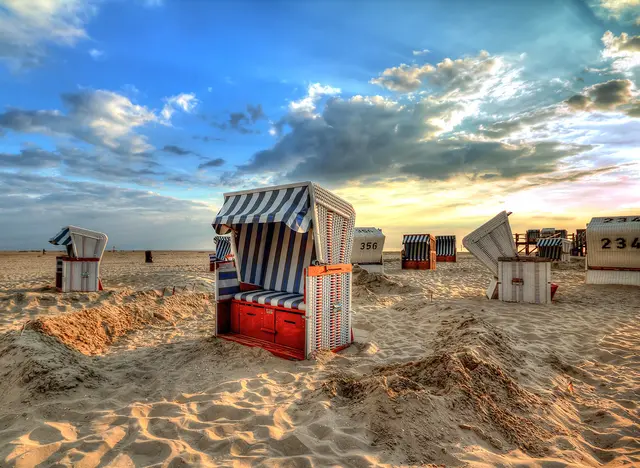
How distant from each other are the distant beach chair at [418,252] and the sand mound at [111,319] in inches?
559

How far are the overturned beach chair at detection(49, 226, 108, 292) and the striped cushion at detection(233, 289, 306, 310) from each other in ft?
25.3

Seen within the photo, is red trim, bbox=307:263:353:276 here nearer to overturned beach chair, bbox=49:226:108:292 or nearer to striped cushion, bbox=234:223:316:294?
striped cushion, bbox=234:223:316:294

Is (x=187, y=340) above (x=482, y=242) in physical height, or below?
below

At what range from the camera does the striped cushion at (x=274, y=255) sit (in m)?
7.27

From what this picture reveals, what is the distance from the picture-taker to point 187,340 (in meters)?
7.51

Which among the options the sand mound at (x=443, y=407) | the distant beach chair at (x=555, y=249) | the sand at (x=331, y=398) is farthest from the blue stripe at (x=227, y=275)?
the distant beach chair at (x=555, y=249)

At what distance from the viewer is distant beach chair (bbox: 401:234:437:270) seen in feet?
72.1

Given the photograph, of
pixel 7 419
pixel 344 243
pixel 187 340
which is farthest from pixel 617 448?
pixel 187 340

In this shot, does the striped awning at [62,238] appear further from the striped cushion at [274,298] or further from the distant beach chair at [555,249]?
the distant beach chair at [555,249]

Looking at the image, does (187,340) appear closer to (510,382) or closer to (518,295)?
(510,382)

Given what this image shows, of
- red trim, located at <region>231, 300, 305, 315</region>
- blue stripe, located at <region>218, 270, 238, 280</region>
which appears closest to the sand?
red trim, located at <region>231, 300, 305, 315</region>

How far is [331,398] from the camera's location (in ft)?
14.0

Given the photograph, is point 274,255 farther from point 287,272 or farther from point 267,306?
point 267,306

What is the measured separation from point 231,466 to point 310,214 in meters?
3.74
